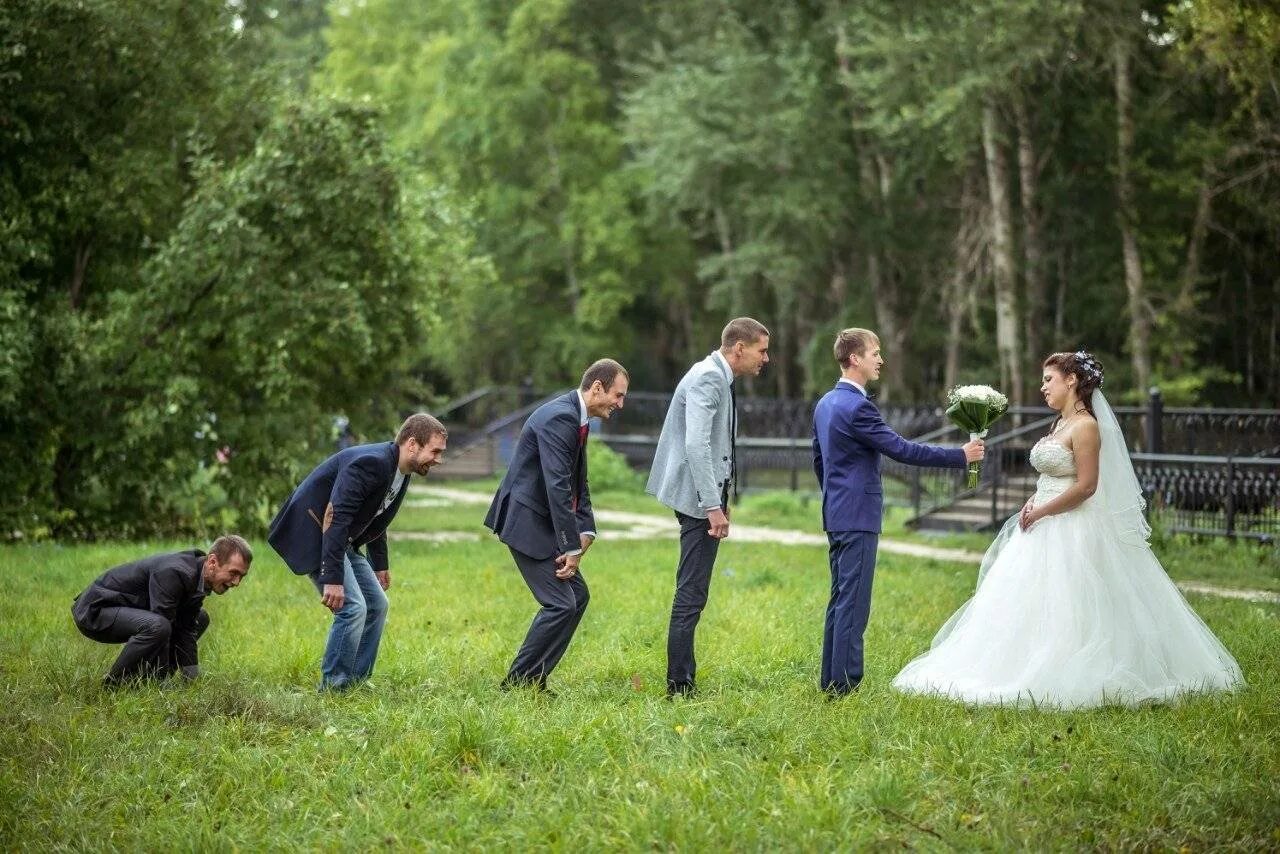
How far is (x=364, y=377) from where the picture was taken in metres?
17.8

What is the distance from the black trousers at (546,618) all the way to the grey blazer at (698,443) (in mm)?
706

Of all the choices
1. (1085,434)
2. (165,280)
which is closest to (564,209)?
(165,280)

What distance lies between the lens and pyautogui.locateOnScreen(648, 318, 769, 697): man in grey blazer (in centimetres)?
754

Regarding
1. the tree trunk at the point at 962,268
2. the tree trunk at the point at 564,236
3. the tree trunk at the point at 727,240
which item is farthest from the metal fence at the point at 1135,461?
the tree trunk at the point at 564,236

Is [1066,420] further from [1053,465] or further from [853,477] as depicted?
[853,477]

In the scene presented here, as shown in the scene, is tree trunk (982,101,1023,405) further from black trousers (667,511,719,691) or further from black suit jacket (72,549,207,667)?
black suit jacket (72,549,207,667)

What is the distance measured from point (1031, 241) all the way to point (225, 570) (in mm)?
23082

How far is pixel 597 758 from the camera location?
246 inches

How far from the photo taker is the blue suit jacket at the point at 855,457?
7430 mm

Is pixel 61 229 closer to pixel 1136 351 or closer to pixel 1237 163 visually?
pixel 1136 351

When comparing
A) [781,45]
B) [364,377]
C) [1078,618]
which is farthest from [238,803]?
[781,45]

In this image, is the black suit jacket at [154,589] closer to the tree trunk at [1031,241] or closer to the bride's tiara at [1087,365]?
the bride's tiara at [1087,365]

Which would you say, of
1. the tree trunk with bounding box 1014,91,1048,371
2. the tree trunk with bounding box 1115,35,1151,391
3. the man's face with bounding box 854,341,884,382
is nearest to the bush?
the tree trunk with bounding box 1014,91,1048,371

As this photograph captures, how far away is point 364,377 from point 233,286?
2355mm
